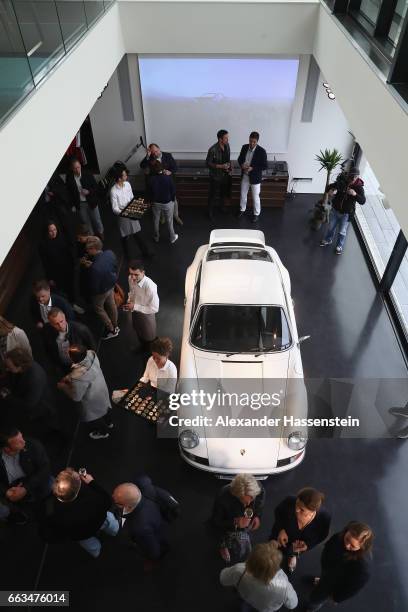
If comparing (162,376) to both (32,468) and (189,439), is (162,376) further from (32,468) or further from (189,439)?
(32,468)

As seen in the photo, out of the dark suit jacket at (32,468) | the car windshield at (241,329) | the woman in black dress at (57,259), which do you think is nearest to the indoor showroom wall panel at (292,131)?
the woman in black dress at (57,259)

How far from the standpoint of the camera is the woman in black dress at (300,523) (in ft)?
9.55

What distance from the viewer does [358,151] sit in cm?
769

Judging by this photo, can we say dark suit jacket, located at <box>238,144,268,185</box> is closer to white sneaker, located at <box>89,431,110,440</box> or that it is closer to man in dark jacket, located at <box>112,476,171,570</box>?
white sneaker, located at <box>89,431,110,440</box>

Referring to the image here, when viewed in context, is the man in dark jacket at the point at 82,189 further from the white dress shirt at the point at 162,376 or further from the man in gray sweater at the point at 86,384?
the white dress shirt at the point at 162,376

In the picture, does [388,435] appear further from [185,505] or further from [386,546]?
[185,505]

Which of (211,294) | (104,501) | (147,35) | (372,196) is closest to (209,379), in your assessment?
(211,294)

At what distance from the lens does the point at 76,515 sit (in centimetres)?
298

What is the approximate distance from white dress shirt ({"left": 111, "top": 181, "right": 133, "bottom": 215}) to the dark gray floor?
1213 mm

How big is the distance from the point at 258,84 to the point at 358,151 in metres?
2.19

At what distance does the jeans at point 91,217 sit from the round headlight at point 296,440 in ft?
15.4

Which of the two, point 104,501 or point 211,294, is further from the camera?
point 211,294

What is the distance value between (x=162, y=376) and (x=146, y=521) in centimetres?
129

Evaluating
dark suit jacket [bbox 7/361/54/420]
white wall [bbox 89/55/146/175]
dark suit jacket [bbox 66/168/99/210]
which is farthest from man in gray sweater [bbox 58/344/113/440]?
white wall [bbox 89/55/146/175]
